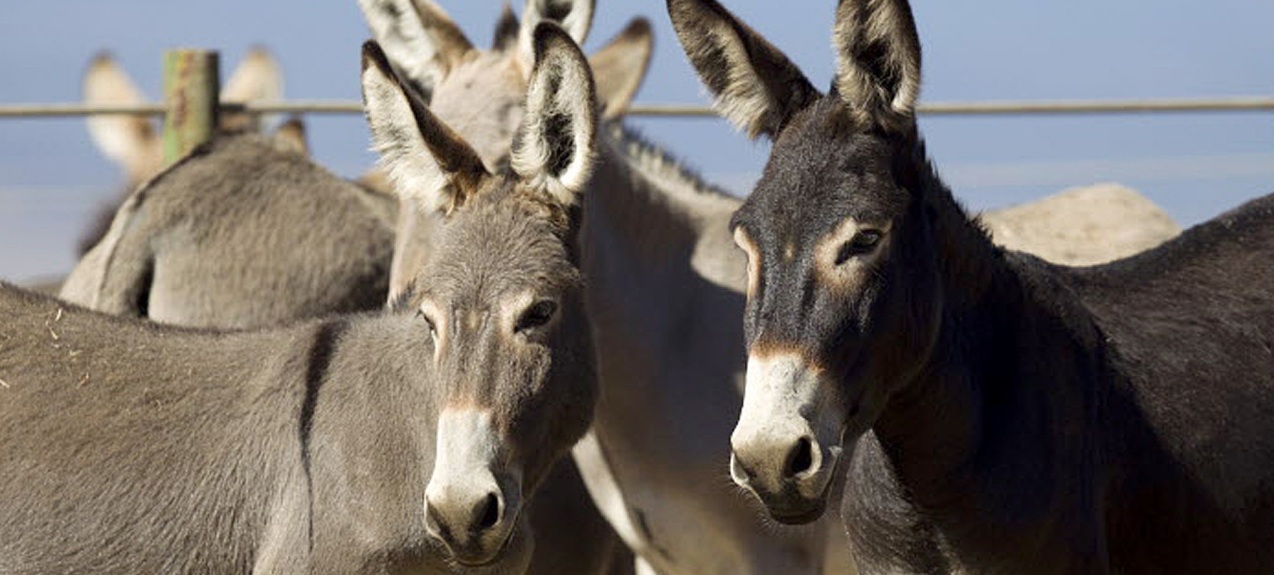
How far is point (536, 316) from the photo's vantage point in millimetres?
4543

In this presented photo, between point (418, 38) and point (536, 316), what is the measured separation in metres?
1.78

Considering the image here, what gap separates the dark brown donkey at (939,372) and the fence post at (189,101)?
455 cm

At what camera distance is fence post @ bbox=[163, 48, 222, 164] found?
8.27m

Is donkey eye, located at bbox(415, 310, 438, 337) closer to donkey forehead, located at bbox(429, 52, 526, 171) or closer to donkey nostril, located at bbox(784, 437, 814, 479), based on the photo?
donkey forehead, located at bbox(429, 52, 526, 171)

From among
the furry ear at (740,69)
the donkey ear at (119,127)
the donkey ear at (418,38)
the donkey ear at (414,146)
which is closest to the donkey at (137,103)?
the donkey ear at (119,127)

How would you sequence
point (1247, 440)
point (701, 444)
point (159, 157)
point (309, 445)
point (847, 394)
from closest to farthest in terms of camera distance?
point (847, 394), point (1247, 440), point (309, 445), point (701, 444), point (159, 157)

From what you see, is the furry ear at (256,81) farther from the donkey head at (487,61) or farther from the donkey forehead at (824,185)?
the donkey forehead at (824,185)

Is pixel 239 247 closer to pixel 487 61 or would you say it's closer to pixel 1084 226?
pixel 487 61

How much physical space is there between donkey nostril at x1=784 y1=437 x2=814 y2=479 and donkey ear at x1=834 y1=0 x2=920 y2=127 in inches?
28.1

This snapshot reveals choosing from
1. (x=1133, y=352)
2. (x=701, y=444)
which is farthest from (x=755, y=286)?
(x=701, y=444)

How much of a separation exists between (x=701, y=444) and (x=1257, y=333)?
5.10 feet

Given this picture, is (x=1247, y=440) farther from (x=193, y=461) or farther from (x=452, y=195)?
(x=193, y=461)

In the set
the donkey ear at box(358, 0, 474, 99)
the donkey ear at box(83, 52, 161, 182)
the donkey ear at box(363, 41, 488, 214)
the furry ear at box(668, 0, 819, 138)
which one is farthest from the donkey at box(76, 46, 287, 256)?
the furry ear at box(668, 0, 819, 138)

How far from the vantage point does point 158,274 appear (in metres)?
6.85
